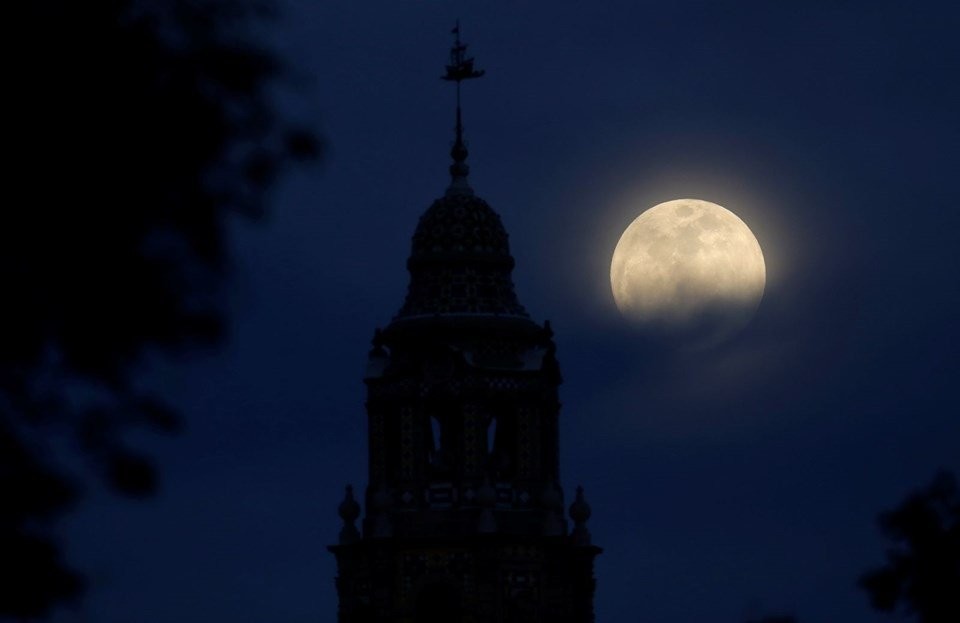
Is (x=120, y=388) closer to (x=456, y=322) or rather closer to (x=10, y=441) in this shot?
(x=10, y=441)

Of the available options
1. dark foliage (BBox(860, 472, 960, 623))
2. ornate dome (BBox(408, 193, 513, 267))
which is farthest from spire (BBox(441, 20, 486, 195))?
dark foliage (BBox(860, 472, 960, 623))

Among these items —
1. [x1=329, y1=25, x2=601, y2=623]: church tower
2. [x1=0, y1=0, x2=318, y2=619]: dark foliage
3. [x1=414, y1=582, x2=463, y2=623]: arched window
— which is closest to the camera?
[x1=0, y1=0, x2=318, y2=619]: dark foliage

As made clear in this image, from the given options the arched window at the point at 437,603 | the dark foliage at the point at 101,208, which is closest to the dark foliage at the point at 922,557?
the dark foliage at the point at 101,208

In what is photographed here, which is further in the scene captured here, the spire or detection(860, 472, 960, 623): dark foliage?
the spire

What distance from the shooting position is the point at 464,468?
6869 cm

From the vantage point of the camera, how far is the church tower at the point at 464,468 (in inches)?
2670

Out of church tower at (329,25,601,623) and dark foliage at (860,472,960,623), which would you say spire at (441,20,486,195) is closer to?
church tower at (329,25,601,623)

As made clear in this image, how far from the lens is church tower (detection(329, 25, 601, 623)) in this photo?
67812 mm

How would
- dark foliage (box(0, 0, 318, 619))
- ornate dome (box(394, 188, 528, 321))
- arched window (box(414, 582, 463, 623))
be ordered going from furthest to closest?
ornate dome (box(394, 188, 528, 321)) < arched window (box(414, 582, 463, 623)) < dark foliage (box(0, 0, 318, 619))

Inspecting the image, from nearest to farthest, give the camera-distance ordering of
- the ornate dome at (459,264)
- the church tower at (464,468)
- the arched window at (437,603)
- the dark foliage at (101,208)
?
the dark foliage at (101,208)
the arched window at (437,603)
the church tower at (464,468)
the ornate dome at (459,264)

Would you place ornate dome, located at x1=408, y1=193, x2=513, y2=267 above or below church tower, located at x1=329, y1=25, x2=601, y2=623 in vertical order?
above

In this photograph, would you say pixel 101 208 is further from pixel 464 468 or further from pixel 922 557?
pixel 464 468

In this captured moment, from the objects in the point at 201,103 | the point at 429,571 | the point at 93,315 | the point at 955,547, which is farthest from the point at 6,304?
the point at 429,571

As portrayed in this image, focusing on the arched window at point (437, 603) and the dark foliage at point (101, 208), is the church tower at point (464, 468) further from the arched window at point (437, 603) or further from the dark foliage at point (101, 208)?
the dark foliage at point (101, 208)
